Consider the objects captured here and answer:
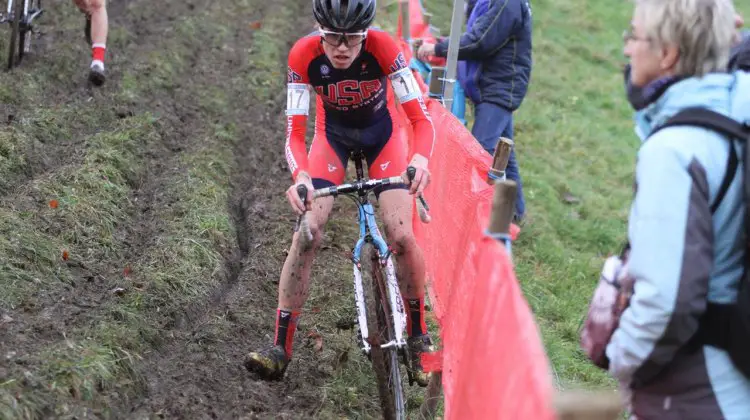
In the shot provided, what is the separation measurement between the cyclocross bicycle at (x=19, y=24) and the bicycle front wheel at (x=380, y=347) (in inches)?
235

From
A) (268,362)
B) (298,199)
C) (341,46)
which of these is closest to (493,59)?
(341,46)

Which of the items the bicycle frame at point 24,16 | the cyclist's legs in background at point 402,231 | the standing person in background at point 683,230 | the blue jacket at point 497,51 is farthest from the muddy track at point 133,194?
the standing person in background at point 683,230

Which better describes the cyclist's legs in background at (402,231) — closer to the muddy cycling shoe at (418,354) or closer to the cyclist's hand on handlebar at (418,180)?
the muddy cycling shoe at (418,354)

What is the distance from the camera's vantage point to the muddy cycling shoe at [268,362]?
16.1ft

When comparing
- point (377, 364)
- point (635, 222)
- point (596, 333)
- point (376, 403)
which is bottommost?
point (376, 403)

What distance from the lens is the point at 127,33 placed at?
446 inches

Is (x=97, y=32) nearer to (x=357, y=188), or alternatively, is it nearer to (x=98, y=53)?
(x=98, y=53)

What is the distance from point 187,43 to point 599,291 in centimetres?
1003

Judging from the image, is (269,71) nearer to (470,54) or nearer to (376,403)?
(470,54)

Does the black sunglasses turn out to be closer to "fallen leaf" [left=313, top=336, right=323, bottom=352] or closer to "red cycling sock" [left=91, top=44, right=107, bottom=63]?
"fallen leaf" [left=313, top=336, right=323, bottom=352]

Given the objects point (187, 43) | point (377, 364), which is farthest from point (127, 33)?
point (377, 364)

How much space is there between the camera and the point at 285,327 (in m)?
5.04

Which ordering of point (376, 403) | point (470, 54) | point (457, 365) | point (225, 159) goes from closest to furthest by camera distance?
point (457, 365)
point (376, 403)
point (470, 54)
point (225, 159)

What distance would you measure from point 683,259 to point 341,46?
2.86m
